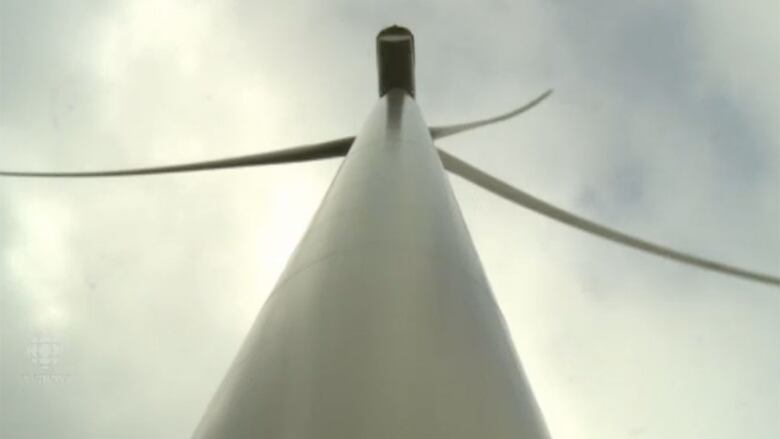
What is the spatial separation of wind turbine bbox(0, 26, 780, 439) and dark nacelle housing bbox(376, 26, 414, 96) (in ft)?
28.5

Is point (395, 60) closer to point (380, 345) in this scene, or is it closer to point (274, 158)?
point (274, 158)

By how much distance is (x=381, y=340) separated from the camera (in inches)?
226

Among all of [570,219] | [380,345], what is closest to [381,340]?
[380,345]

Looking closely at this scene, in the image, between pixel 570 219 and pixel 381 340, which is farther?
pixel 570 219

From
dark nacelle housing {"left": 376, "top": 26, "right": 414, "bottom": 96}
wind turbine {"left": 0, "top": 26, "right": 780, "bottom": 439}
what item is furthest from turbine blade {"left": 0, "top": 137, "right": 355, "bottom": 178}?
wind turbine {"left": 0, "top": 26, "right": 780, "bottom": 439}

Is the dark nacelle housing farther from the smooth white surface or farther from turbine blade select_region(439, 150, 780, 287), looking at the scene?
the smooth white surface

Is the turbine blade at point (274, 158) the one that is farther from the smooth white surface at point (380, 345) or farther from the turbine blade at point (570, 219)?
the smooth white surface at point (380, 345)

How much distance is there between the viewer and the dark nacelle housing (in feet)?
57.7

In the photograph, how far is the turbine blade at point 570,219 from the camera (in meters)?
14.1

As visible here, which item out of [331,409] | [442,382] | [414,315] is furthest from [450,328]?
[331,409]

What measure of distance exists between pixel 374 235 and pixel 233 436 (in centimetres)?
242

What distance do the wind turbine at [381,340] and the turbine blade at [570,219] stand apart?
707 centimetres

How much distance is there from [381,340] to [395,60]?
502 inches

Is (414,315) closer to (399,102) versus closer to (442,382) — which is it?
(442,382)
